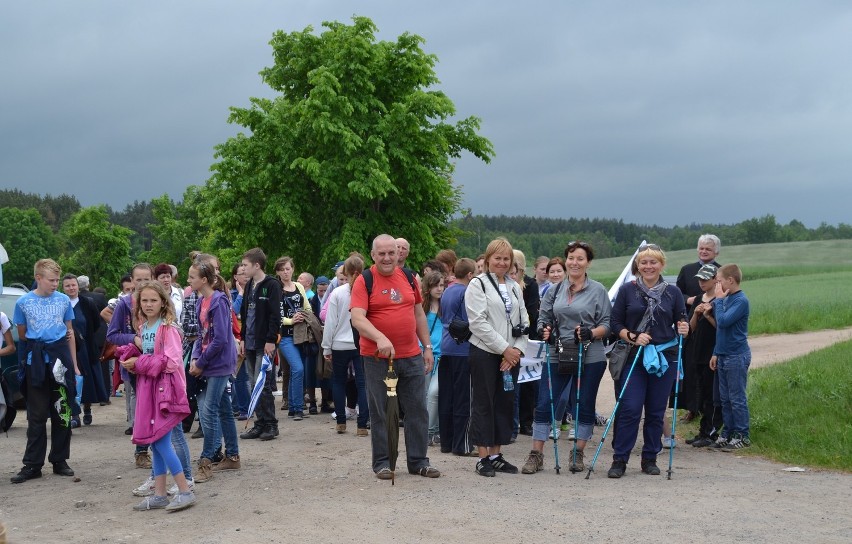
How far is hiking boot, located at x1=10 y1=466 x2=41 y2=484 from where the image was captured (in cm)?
898

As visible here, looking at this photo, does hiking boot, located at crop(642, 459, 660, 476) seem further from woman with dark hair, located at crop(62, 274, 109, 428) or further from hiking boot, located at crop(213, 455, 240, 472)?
woman with dark hair, located at crop(62, 274, 109, 428)

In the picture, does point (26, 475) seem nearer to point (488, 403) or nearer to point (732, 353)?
point (488, 403)

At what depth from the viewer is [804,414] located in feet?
36.9

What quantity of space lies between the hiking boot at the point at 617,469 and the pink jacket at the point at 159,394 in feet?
12.2

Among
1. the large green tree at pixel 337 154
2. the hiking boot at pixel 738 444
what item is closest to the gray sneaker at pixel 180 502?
the hiking boot at pixel 738 444

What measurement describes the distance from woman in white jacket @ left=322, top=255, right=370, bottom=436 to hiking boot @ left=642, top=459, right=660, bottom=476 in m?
3.68

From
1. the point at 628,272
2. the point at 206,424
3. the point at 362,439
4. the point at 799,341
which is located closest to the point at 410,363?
the point at 206,424

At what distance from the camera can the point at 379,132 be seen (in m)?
36.0

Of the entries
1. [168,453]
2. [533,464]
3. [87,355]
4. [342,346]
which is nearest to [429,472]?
[533,464]

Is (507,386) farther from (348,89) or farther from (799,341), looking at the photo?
(348,89)

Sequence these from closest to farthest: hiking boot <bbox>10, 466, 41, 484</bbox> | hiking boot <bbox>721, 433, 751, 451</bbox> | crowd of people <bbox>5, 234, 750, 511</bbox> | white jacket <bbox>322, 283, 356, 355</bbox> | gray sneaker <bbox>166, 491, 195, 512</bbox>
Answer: gray sneaker <bbox>166, 491, 195, 512</bbox>
crowd of people <bbox>5, 234, 750, 511</bbox>
hiking boot <bbox>10, 466, 41, 484</bbox>
hiking boot <bbox>721, 433, 751, 451</bbox>
white jacket <bbox>322, 283, 356, 355</bbox>

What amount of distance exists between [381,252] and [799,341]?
68.6ft

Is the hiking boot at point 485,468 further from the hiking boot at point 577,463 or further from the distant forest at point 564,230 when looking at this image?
the distant forest at point 564,230

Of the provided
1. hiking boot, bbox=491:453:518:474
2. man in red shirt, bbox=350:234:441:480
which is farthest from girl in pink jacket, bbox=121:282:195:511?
hiking boot, bbox=491:453:518:474
